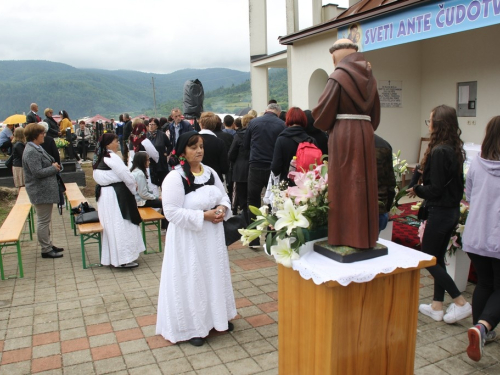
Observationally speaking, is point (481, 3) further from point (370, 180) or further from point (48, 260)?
point (48, 260)

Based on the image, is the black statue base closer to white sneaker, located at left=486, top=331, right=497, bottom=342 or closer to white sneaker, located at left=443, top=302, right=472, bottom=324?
white sneaker, located at left=486, top=331, right=497, bottom=342

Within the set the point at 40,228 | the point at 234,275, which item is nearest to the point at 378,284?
the point at 234,275

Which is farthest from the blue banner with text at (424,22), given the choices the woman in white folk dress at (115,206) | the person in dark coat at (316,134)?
the woman in white folk dress at (115,206)

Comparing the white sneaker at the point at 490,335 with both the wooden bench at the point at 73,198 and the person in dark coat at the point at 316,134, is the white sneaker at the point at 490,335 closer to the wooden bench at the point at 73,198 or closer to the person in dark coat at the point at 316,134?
the person in dark coat at the point at 316,134

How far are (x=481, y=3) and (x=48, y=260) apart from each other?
7.08 metres

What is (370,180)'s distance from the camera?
2557 millimetres

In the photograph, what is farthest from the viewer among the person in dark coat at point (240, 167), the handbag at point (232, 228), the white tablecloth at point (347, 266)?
the person in dark coat at point (240, 167)

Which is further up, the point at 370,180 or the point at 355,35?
the point at 355,35

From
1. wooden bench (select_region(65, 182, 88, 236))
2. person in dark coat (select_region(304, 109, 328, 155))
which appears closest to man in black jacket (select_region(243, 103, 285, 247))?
person in dark coat (select_region(304, 109, 328, 155))

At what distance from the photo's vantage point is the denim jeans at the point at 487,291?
11.4 ft

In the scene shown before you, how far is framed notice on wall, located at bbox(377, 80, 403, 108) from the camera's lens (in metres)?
9.47

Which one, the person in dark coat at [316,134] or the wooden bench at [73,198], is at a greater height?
the person in dark coat at [316,134]

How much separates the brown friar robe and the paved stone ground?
157 cm

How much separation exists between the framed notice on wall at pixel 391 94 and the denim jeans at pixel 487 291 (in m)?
6.33
